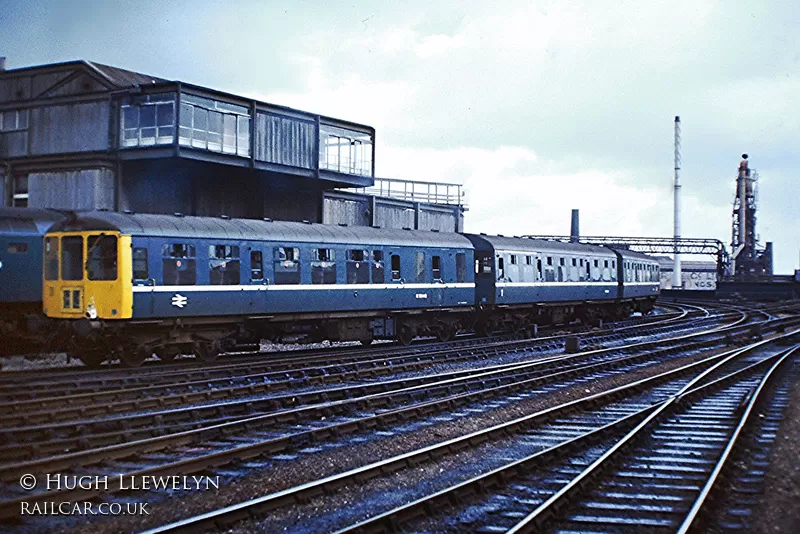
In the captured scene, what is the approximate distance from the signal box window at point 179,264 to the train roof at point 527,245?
12.2m

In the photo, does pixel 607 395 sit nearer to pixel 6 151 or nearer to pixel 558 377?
pixel 558 377

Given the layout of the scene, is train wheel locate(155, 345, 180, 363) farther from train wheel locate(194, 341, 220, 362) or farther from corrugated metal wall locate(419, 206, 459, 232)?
corrugated metal wall locate(419, 206, 459, 232)

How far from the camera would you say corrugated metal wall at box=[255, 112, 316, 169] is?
38469mm

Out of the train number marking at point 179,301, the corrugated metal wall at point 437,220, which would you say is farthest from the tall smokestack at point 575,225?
the train number marking at point 179,301

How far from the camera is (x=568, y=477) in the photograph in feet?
34.8

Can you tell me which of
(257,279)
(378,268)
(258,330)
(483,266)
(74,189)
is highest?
(74,189)

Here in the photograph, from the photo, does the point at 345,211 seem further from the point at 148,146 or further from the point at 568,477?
the point at 568,477

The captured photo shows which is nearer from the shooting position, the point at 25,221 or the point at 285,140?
the point at 25,221

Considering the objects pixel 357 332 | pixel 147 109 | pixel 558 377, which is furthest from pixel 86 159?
pixel 558 377

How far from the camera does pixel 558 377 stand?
20.3m

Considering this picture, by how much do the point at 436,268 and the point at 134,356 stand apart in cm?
1089

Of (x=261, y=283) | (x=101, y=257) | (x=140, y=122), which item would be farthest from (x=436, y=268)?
(x=140, y=122)

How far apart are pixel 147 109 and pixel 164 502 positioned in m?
28.4

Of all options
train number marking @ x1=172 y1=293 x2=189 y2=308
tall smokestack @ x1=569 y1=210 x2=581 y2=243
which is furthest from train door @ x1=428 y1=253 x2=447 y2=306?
tall smokestack @ x1=569 y1=210 x2=581 y2=243
